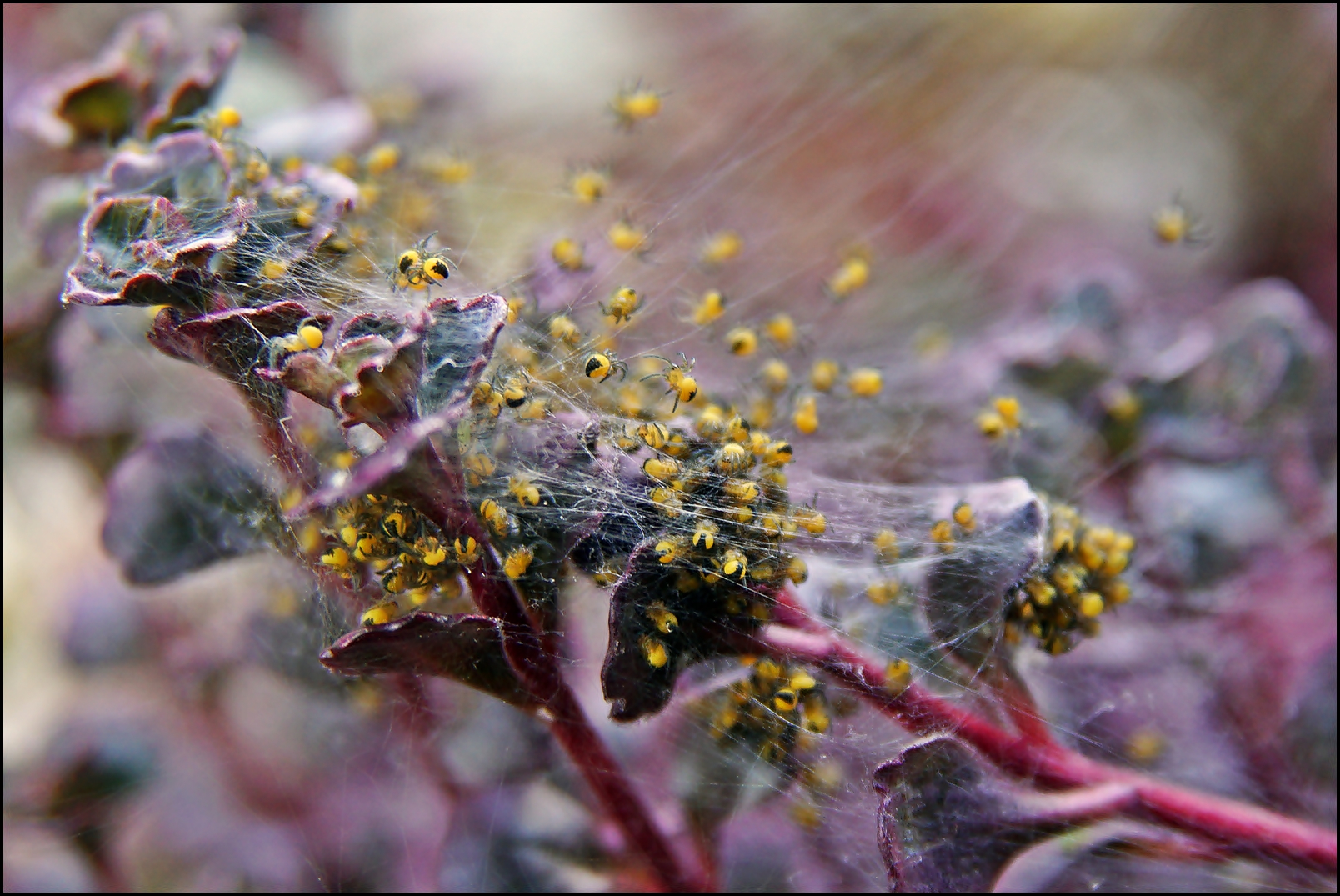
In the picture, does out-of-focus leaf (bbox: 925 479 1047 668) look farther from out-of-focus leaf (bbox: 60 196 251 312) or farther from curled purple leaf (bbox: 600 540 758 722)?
out-of-focus leaf (bbox: 60 196 251 312)

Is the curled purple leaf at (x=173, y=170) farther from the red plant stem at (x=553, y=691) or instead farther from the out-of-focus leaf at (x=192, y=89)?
the red plant stem at (x=553, y=691)

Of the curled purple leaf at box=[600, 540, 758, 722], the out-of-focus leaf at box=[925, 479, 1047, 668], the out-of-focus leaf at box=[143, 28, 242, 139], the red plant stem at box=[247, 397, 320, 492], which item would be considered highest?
the out-of-focus leaf at box=[143, 28, 242, 139]

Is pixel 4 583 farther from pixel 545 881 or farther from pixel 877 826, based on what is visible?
Result: pixel 877 826

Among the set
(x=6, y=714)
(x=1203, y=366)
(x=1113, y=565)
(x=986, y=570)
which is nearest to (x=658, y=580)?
(x=986, y=570)

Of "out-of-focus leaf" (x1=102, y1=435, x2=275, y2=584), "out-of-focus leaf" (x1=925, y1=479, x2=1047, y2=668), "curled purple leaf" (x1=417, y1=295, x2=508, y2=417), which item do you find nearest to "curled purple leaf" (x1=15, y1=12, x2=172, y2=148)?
"out-of-focus leaf" (x1=102, y1=435, x2=275, y2=584)

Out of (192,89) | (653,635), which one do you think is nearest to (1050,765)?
(653,635)

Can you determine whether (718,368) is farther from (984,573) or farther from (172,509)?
(172,509)

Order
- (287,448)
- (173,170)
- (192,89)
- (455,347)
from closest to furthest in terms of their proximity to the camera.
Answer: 1. (455,347)
2. (287,448)
3. (173,170)
4. (192,89)
